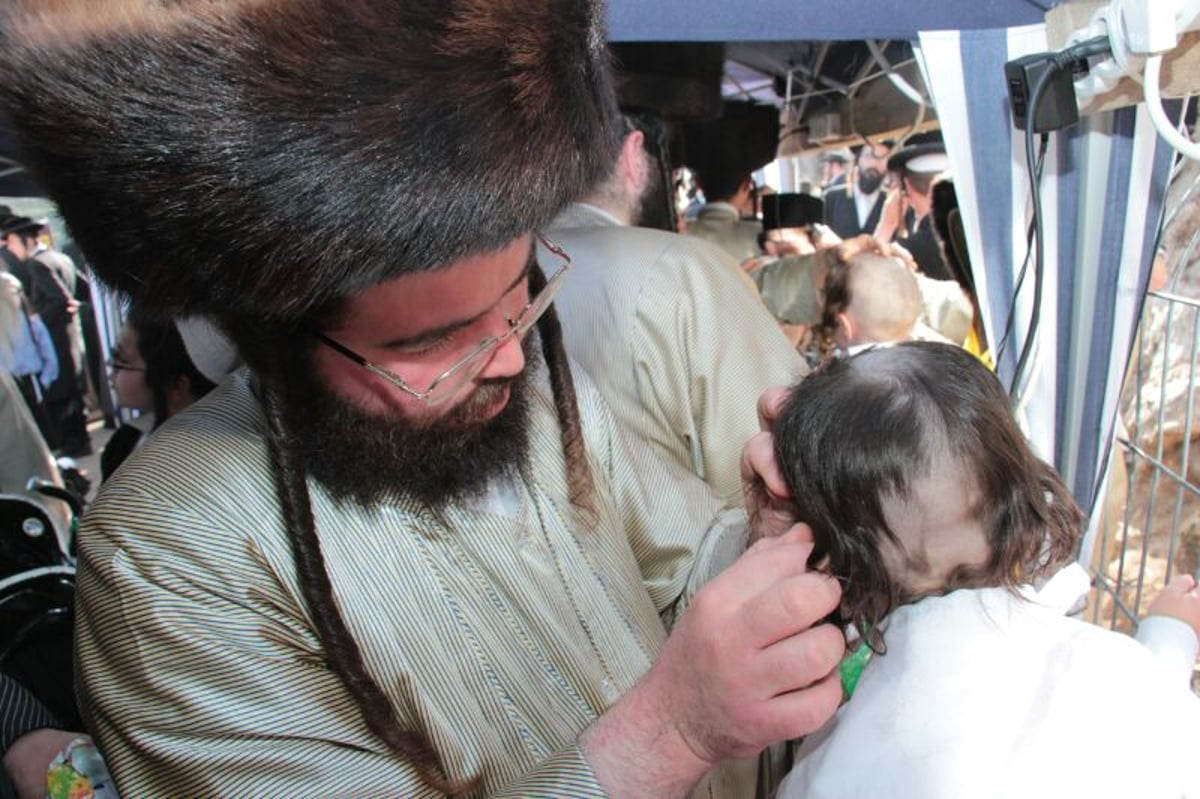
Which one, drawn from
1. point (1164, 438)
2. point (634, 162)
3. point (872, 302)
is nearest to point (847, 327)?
point (872, 302)

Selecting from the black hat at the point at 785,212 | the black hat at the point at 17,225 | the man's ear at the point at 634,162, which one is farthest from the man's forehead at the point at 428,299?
the black hat at the point at 17,225

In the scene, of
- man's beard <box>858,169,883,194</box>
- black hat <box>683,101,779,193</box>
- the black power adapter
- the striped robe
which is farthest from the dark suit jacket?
the striped robe

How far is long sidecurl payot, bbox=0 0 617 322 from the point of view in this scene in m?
0.79

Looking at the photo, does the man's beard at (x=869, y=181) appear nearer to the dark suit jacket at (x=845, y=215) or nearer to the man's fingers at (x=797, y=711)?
the dark suit jacket at (x=845, y=215)

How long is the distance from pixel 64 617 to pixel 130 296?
1053 mm

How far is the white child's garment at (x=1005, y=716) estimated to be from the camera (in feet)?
3.79

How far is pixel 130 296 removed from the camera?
0.97 m

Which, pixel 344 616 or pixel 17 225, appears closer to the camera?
pixel 344 616

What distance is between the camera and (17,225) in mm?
8422

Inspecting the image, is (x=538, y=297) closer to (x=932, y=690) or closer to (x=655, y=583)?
(x=655, y=583)

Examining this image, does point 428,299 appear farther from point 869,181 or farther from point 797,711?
point 869,181

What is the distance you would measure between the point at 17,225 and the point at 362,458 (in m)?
9.02

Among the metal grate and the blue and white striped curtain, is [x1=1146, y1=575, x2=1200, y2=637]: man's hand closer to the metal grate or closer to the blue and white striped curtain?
the blue and white striped curtain

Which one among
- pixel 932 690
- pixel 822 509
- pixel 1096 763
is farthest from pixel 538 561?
pixel 1096 763
